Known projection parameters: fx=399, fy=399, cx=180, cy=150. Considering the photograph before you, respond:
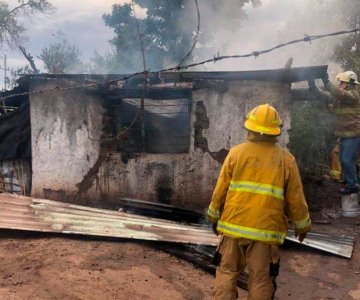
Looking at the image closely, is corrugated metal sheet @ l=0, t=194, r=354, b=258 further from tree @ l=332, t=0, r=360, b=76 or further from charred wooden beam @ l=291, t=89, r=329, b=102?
tree @ l=332, t=0, r=360, b=76

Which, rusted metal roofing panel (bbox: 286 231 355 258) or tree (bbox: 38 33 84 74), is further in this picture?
tree (bbox: 38 33 84 74)

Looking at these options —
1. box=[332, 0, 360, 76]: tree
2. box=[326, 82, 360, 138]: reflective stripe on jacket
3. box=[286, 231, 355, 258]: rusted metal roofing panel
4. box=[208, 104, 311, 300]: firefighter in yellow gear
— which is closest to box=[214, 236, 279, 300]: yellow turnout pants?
box=[208, 104, 311, 300]: firefighter in yellow gear

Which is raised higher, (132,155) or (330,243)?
(132,155)

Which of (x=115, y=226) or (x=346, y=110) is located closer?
(x=115, y=226)

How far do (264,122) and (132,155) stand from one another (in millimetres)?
4819

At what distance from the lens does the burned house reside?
748 cm

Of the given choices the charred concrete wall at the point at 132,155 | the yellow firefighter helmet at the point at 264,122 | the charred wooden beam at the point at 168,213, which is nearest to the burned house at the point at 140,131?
the charred concrete wall at the point at 132,155

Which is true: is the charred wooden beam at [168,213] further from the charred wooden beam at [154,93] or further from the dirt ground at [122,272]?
the charred wooden beam at [154,93]

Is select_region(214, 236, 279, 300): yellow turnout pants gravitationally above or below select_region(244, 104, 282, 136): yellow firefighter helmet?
below

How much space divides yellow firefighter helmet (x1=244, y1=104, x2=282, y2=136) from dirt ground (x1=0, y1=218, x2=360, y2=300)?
2.21 m

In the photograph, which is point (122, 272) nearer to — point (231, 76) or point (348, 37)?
point (231, 76)

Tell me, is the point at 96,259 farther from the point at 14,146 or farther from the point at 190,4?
the point at 190,4

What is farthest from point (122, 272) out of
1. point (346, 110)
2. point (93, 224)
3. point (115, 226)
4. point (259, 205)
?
point (346, 110)

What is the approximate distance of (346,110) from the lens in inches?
268
